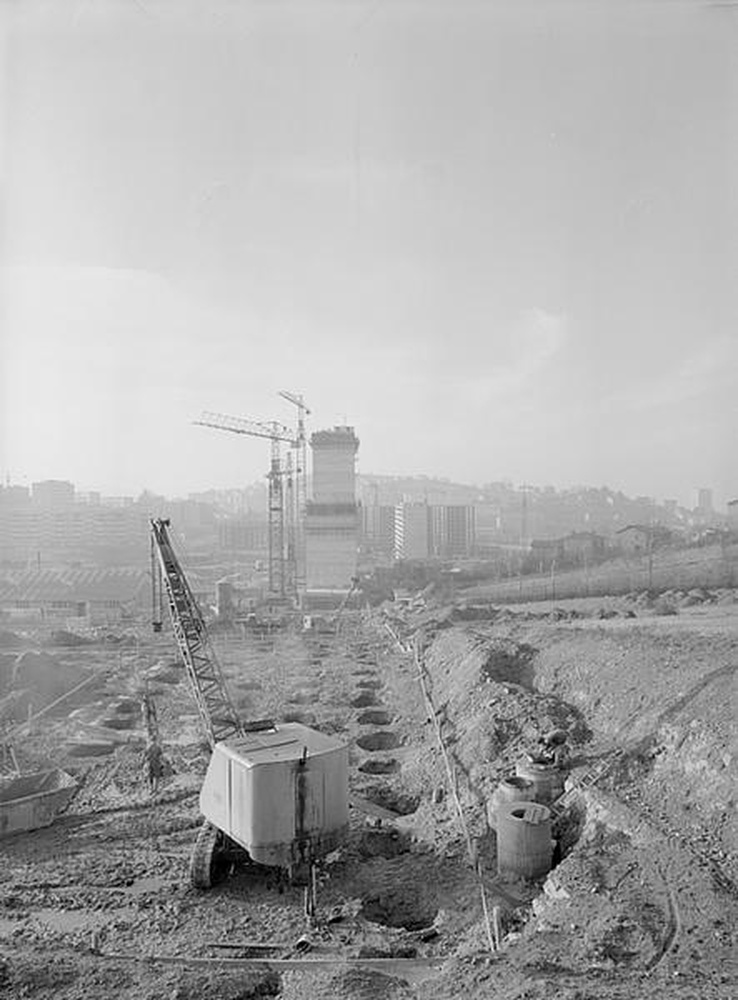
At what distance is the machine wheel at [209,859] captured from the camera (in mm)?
5953

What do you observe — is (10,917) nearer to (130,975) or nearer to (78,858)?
(78,858)

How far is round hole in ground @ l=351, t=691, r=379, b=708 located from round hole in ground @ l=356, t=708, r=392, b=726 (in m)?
0.53

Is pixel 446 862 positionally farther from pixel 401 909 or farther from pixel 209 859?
pixel 209 859

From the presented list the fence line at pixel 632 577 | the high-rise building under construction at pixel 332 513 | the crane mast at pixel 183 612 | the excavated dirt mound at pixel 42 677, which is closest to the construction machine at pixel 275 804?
the crane mast at pixel 183 612

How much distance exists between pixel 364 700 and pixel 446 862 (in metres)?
6.19

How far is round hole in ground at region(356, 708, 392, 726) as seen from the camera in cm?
1126

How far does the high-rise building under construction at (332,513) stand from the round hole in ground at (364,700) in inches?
870

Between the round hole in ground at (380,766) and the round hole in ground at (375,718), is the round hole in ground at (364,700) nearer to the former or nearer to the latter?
the round hole in ground at (375,718)

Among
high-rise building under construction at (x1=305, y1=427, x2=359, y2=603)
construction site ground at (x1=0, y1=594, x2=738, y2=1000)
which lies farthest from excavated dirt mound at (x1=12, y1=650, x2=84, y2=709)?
high-rise building under construction at (x1=305, y1=427, x2=359, y2=603)

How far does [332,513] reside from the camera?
37.2 m

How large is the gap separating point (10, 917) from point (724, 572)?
→ 1661 centimetres

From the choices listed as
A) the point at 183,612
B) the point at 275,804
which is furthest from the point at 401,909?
the point at 183,612

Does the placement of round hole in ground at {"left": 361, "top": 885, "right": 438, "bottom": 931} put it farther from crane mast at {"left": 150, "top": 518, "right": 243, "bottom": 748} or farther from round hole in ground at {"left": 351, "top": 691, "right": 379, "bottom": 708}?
round hole in ground at {"left": 351, "top": 691, "right": 379, "bottom": 708}

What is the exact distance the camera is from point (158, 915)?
5.56 m
